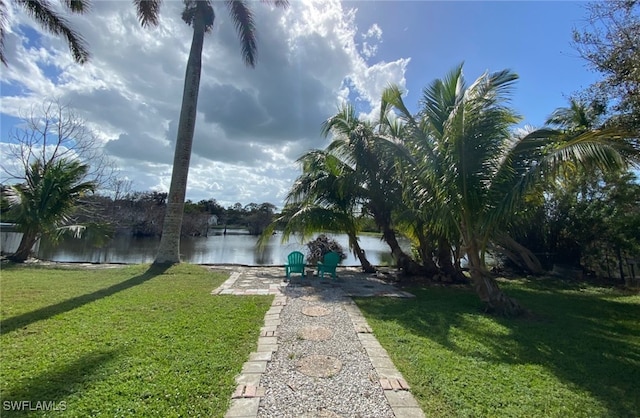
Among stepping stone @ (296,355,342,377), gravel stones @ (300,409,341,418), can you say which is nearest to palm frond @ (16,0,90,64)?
stepping stone @ (296,355,342,377)

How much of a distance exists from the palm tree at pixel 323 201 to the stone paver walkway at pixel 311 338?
2042 mm

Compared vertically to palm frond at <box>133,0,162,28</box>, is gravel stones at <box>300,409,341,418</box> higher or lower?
lower

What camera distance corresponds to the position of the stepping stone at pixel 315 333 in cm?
385

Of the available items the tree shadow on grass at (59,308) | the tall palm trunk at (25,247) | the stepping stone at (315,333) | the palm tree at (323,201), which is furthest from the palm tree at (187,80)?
the stepping stone at (315,333)

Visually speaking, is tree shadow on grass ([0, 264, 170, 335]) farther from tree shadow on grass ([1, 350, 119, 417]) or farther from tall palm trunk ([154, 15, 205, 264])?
tall palm trunk ([154, 15, 205, 264])

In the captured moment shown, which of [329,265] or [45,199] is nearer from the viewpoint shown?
[329,265]

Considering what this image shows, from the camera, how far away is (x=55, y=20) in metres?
7.99

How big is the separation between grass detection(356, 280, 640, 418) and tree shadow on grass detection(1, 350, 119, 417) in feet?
9.12

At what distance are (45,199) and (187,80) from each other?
582 cm

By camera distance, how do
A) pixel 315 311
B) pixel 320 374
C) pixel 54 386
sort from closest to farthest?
pixel 54 386
pixel 320 374
pixel 315 311

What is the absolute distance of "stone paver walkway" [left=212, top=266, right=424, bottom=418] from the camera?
94.1 inches

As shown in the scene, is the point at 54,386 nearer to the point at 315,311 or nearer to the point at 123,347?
the point at 123,347

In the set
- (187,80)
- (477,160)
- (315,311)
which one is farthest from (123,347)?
(187,80)

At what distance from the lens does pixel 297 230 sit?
32.4 feet
